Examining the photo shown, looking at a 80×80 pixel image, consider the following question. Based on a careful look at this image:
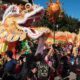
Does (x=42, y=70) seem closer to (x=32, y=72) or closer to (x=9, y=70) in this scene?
(x=32, y=72)

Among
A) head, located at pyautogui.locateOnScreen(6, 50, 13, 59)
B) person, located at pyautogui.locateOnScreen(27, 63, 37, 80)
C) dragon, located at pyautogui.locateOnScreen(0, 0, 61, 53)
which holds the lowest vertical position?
person, located at pyautogui.locateOnScreen(27, 63, 37, 80)

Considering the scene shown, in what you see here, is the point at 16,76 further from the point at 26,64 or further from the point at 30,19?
the point at 30,19

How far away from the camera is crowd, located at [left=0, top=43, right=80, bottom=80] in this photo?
16.8 m

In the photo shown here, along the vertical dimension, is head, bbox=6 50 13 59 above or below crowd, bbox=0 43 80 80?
above

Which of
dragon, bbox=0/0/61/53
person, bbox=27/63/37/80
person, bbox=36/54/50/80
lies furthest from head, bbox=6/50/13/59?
person, bbox=36/54/50/80

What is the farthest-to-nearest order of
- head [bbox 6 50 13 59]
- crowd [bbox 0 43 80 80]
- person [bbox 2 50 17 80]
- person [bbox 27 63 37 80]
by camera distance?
head [bbox 6 50 13 59] < person [bbox 27 63 37 80] < crowd [bbox 0 43 80 80] < person [bbox 2 50 17 80]

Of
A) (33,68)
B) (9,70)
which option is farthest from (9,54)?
(9,70)

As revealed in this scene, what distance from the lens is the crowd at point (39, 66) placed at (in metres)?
16.8

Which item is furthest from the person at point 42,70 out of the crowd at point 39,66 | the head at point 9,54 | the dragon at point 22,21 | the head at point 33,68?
the dragon at point 22,21

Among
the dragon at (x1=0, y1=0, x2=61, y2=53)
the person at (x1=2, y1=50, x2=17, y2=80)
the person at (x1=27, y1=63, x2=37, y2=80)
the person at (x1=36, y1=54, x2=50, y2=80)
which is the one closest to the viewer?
the person at (x1=2, y1=50, x2=17, y2=80)

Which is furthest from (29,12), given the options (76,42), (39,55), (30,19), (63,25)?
(63,25)

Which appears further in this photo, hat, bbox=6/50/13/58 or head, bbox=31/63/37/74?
hat, bbox=6/50/13/58

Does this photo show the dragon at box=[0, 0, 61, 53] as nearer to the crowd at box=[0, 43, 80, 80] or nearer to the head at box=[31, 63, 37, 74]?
the crowd at box=[0, 43, 80, 80]

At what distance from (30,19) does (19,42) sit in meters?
0.91
